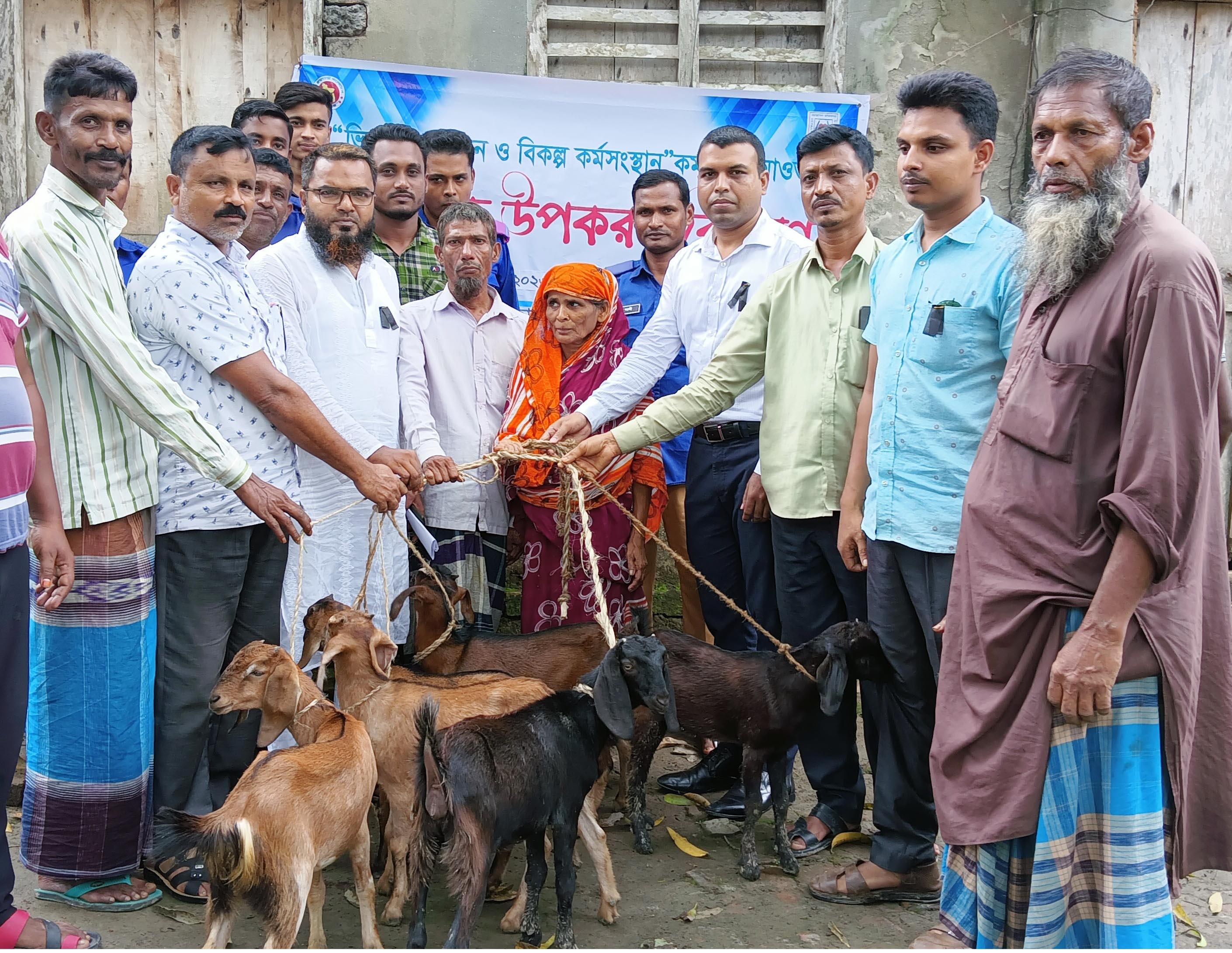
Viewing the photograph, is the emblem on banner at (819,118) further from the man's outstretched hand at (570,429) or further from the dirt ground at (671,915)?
the dirt ground at (671,915)

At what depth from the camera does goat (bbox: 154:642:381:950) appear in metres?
3.11

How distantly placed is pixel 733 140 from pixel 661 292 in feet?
3.93

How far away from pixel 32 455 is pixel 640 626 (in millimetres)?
2400

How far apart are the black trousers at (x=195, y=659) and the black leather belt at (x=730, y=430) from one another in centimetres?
203

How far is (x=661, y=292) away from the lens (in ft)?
20.6

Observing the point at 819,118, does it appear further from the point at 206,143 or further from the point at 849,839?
the point at 849,839

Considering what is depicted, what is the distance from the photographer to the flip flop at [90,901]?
384cm

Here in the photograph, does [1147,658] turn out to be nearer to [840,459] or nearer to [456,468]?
[840,459]

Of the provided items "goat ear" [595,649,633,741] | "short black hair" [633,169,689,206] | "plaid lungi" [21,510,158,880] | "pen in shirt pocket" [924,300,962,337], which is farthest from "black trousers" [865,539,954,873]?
"short black hair" [633,169,689,206]

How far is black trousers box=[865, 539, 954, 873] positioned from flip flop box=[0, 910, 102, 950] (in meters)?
2.77

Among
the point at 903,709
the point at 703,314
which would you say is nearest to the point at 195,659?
the point at 903,709

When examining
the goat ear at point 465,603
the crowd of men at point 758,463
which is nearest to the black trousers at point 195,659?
the crowd of men at point 758,463

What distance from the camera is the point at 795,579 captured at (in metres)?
4.60

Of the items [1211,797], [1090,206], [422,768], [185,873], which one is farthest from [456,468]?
[1211,797]
